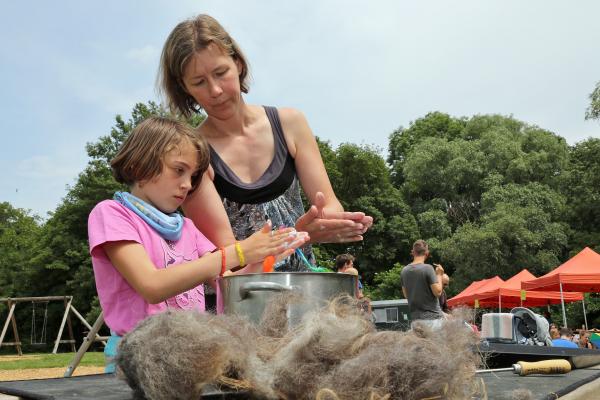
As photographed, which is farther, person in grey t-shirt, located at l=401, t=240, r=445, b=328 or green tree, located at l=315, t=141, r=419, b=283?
green tree, located at l=315, t=141, r=419, b=283

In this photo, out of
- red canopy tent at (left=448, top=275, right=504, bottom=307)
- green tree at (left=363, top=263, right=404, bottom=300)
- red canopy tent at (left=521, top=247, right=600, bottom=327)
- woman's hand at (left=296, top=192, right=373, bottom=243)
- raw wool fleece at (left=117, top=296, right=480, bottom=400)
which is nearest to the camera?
raw wool fleece at (left=117, top=296, right=480, bottom=400)

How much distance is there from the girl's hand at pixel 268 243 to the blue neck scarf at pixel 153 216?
1.00ft

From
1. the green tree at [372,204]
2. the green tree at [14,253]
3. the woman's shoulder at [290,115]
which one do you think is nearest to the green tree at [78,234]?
the green tree at [14,253]

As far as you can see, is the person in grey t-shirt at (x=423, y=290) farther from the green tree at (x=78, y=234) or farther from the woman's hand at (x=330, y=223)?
the green tree at (x=78, y=234)

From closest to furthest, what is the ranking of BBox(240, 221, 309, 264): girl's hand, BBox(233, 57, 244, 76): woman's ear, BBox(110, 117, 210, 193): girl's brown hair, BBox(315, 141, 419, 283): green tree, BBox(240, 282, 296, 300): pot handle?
BBox(240, 282, 296, 300): pot handle < BBox(240, 221, 309, 264): girl's hand < BBox(110, 117, 210, 193): girl's brown hair < BBox(233, 57, 244, 76): woman's ear < BBox(315, 141, 419, 283): green tree

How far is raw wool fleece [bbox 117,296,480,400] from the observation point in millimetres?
787

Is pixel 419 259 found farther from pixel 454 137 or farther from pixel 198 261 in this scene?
pixel 454 137

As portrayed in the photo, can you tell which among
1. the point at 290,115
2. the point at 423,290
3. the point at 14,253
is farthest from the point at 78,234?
the point at 290,115

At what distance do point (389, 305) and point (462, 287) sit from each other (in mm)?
14006

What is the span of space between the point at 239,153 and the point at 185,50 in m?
0.43

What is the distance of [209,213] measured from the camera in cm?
202

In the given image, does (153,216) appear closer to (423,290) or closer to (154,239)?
(154,239)

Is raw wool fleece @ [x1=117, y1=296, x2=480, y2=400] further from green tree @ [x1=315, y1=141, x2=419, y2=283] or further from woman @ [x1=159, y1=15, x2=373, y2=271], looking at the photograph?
green tree @ [x1=315, y1=141, x2=419, y2=283]

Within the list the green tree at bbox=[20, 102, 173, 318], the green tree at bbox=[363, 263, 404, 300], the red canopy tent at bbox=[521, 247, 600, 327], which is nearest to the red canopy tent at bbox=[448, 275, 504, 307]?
the red canopy tent at bbox=[521, 247, 600, 327]
